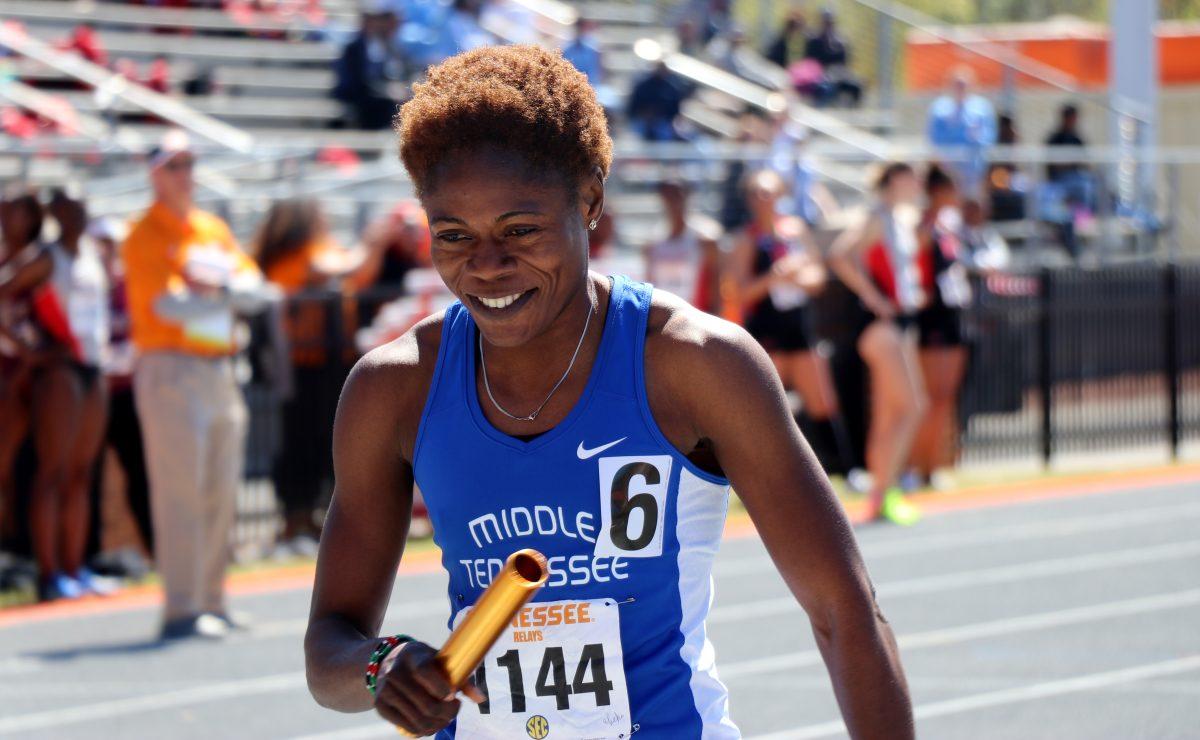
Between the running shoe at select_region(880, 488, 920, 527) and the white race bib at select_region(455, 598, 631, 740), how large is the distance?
9.31 meters

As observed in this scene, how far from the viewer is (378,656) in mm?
2918

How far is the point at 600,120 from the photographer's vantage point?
317 centimetres

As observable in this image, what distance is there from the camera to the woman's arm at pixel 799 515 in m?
2.98

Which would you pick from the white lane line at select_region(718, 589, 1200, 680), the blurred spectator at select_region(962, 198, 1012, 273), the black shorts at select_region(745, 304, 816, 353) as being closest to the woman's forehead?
the white lane line at select_region(718, 589, 1200, 680)

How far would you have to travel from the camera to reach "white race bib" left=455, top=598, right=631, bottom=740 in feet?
10.1

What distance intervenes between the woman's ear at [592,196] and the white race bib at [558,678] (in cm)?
64

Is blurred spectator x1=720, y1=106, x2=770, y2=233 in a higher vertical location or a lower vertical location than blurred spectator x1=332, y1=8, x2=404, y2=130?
lower

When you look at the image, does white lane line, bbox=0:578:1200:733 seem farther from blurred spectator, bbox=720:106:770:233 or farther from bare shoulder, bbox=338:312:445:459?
blurred spectator, bbox=720:106:770:233

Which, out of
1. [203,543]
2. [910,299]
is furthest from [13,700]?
[910,299]

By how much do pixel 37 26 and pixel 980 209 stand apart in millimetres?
9448

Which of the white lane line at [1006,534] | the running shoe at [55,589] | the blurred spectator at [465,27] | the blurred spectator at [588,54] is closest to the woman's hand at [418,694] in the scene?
the running shoe at [55,589]

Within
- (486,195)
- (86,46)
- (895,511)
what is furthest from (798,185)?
(486,195)

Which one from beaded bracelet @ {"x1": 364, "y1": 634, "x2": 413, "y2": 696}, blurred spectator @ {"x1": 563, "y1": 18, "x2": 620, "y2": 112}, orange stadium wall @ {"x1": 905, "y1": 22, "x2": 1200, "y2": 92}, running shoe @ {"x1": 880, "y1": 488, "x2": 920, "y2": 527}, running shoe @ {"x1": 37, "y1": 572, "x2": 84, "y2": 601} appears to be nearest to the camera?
beaded bracelet @ {"x1": 364, "y1": 634, "x2": 413, "y2": 696}

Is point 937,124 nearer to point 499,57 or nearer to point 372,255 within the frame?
point 372,255
